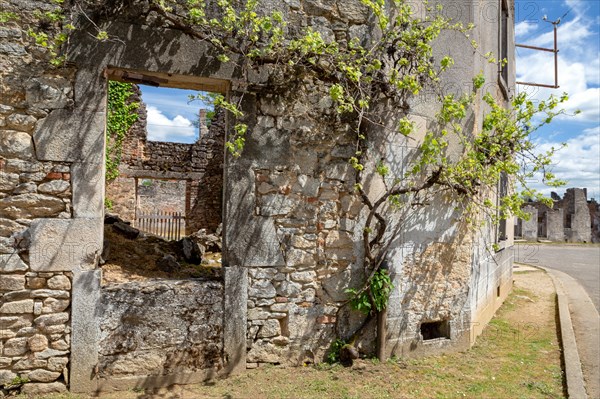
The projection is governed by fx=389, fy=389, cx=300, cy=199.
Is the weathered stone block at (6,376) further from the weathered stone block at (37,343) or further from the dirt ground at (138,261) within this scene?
the dirt ground at (138,261)

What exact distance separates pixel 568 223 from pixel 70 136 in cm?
2960

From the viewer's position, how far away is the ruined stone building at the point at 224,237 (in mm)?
3449

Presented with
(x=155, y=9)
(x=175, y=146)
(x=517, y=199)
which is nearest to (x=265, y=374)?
(x=517, y=199)

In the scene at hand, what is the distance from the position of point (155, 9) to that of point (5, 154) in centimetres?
187

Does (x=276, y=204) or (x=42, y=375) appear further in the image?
(x=276, y=204)

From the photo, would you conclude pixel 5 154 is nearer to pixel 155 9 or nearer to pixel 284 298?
pixel 155 9

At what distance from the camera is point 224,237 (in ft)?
13.4

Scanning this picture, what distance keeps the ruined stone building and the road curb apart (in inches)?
44.4

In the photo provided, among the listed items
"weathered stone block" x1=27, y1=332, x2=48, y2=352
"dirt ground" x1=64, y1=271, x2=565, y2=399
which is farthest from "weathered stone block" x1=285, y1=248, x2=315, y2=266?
"weathered stone block" x1=27, y1=332, x2=48, y2=352

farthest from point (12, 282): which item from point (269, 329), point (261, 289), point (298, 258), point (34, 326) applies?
point (298, 258)

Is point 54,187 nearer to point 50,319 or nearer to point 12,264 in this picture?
point 12,264

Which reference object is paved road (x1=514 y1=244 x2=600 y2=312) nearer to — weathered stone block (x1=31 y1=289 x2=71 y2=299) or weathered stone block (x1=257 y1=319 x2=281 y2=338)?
weathered stone block (x1=257 y1=319 x2=281 y2=338)

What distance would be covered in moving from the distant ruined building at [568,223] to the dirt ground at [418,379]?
22862mm

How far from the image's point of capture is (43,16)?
11.4 ft
